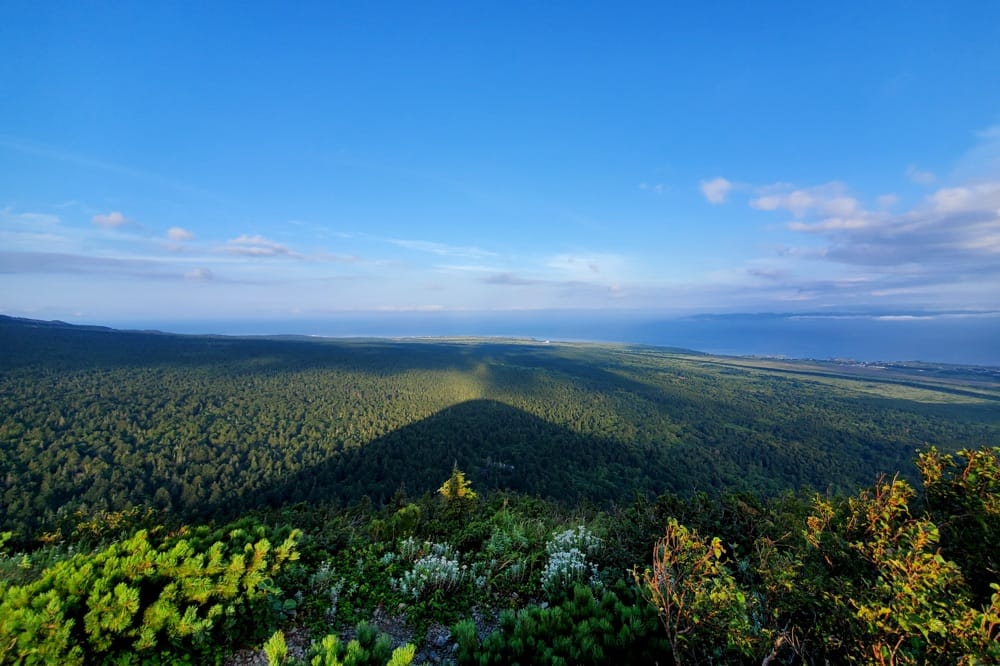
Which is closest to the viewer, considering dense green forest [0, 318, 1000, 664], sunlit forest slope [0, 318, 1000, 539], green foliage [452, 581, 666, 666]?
dense green forest [0, 318, 1000, 664]

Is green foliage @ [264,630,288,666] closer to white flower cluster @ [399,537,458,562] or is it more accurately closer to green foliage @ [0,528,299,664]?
green foliage @ [0,528,299,664]

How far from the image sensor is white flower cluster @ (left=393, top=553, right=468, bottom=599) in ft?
20.4

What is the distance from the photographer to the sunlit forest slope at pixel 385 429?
176 feet

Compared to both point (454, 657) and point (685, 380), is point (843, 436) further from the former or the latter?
point (454, 657)

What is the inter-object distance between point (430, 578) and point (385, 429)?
80.1 metres

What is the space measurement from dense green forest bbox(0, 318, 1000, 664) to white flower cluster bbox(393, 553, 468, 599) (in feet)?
0.15

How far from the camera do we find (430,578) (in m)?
6.33

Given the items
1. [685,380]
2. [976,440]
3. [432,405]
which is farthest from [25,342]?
[976,440]

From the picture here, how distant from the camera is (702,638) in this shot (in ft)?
12.4

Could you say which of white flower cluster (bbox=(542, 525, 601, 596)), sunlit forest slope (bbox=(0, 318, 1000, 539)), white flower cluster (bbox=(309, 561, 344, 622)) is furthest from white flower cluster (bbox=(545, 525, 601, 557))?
sunlit forest slope (bbox=(0, 318, 1000, 539))

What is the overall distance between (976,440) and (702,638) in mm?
123608

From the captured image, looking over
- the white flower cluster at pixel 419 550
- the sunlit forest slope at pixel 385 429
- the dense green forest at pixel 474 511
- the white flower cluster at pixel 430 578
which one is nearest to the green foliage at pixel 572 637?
the dense green forest at pixel 474 511

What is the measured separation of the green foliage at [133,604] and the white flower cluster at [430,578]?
2.01 m

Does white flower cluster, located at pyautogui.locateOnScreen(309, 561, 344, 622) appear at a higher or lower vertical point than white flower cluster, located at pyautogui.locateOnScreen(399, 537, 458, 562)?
higher
